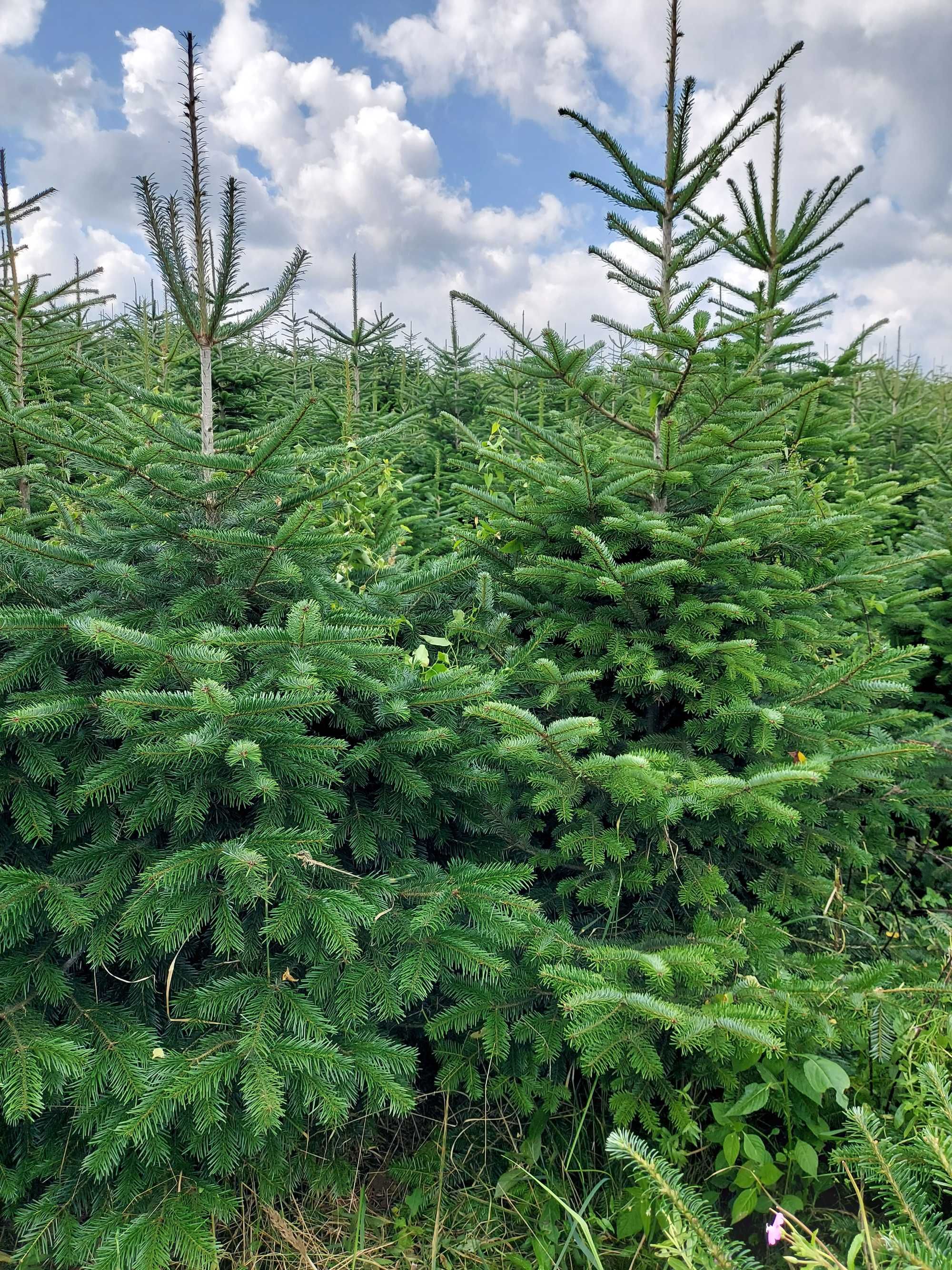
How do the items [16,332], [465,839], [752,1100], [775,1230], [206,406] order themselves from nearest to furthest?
1. [775,1230]
2. [752,1100]
3. [206,406]
4. [465,839]
5. [16,332]

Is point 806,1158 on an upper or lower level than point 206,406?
lower

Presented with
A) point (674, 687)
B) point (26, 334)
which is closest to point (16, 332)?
point (26, 334)

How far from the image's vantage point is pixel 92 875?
203 centimetres

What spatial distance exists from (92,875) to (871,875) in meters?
Result: 3.11

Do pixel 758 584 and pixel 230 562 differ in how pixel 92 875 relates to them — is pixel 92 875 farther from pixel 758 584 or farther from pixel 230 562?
pixel 758 584

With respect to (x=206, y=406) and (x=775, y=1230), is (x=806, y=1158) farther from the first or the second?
(x=206, y=406)

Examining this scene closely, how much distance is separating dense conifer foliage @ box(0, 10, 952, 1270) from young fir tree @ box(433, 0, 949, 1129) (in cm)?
2

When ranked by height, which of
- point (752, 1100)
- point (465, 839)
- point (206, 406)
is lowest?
point (752, 1100)

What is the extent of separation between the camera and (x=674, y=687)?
273cm

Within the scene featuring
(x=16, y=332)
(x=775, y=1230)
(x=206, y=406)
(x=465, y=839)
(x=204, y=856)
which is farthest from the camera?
(x=16, y=332)

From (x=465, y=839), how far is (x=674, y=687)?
949 mm

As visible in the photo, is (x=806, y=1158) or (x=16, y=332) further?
(x=16, y=332)

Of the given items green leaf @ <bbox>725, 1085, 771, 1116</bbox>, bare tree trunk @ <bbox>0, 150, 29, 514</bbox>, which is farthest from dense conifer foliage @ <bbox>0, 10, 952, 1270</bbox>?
bare tree trunk @ <bbox>0, 150, 29, 514</bbox>

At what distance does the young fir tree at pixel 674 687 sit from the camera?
7.09 ft
